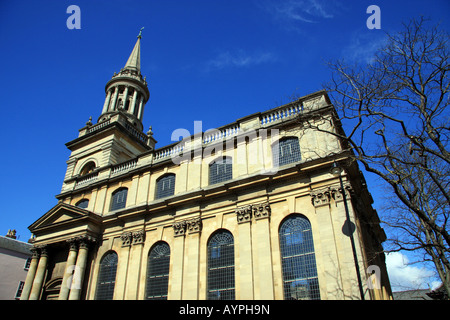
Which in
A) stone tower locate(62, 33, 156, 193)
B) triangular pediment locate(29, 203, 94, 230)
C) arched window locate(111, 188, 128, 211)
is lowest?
triangular pediment locate(29, 203, 94, 230)

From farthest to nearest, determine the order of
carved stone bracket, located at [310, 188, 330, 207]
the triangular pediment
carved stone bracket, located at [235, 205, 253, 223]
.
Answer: the triangular pediment < carved stone bracket, located at [235, 205, 253, 223] < carved stone bracket, located at [310, 188, 330, 207]

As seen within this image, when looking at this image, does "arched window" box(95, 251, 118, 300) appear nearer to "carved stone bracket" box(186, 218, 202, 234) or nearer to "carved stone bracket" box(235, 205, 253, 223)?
"carved stone bracket" box(186, 218, 202, 234)

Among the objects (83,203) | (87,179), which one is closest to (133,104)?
(87,179)

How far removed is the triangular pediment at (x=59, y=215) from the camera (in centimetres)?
2218

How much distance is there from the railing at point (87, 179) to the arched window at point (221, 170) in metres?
11.2

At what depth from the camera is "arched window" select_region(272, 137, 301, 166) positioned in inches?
705

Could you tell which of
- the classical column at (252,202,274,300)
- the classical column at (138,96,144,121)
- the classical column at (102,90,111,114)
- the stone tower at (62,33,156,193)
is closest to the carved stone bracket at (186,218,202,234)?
the classical column at (252,202,274,300)

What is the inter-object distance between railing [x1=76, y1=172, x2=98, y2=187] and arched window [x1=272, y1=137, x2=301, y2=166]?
607 inches

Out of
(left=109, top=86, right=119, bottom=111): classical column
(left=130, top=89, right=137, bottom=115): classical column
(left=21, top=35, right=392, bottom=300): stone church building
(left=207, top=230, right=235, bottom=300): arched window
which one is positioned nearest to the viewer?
(left=21, top=35, right=392, bottom=300): stone church building

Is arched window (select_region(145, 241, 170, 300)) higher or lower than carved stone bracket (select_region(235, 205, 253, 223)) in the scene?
lower

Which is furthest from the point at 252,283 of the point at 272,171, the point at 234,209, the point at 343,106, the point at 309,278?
the point at 343,106

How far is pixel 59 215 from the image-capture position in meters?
23.4

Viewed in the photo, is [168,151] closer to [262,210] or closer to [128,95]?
[262,210]

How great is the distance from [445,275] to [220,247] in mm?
11430
